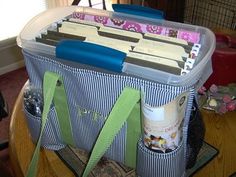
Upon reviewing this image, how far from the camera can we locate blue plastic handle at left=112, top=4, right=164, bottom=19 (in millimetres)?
561

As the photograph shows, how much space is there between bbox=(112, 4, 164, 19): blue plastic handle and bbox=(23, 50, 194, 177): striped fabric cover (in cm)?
18

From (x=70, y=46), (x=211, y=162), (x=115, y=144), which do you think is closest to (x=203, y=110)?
(x=211, y=162)

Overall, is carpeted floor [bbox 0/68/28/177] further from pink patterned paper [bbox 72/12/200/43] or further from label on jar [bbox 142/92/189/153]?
label on jar [bbox 142/92/189/153]

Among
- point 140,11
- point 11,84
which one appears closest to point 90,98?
point 140,11

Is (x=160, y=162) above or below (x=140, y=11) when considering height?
below

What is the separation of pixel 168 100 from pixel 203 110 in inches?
11.0

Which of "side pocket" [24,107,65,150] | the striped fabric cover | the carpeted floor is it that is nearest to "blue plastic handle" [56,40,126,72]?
the striped fabric cover

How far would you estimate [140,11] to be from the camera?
1.89 ft

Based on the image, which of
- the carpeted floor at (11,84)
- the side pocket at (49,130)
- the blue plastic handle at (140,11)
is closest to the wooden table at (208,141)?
the side pocket at (49,130)

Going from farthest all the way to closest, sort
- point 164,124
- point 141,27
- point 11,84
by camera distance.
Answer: point 11,84 < point 141,27 < point 164,124

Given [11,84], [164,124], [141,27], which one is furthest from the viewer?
[11,84]

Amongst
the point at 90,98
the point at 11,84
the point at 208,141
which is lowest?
the point at 11,84

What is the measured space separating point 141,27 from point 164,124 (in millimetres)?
197

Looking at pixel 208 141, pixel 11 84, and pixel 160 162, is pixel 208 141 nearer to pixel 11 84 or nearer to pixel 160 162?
pixel 160 162
